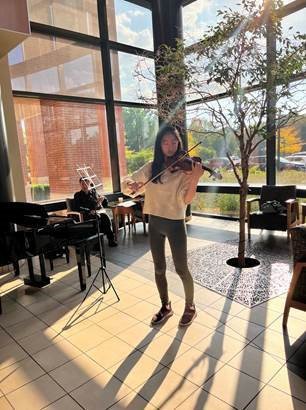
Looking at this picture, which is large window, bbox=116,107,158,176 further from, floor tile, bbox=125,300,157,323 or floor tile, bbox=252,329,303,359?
floor tile, bbox=252,329,303,359

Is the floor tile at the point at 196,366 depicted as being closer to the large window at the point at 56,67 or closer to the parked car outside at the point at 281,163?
the parked car outside at the point at 281,163

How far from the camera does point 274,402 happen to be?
5.46 ft

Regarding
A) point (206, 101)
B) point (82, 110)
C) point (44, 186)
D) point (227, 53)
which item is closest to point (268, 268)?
point (206, 101)

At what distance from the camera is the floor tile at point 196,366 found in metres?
1.88

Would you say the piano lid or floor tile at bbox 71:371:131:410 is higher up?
the piano lid

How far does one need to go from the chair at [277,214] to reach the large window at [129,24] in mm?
3673

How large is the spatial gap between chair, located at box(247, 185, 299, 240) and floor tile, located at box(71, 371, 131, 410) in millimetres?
3127

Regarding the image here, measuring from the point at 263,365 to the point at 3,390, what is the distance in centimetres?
157

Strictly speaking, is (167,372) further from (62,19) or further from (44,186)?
(62,19)

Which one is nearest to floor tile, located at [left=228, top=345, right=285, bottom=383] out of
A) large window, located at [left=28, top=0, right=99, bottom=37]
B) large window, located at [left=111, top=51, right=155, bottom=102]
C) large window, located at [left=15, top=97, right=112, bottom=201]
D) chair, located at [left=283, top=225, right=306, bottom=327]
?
chair, located at [left=283, top=225, right=306, bottom=327]

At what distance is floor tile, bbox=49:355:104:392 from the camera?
1.90 m

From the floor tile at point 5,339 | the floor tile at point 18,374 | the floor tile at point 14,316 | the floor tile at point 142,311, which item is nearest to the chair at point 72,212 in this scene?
the floor tile at point 14,316

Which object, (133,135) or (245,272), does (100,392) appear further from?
(133,135)

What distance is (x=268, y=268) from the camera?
3.46 m
